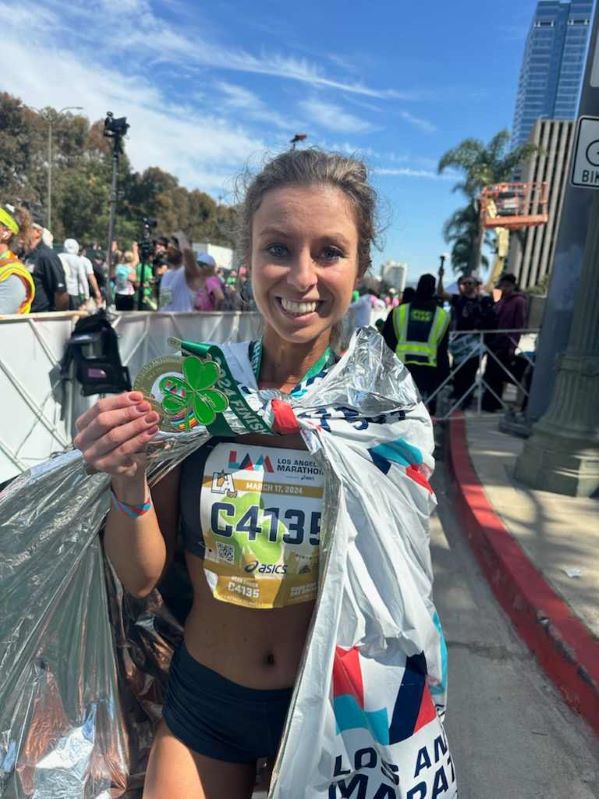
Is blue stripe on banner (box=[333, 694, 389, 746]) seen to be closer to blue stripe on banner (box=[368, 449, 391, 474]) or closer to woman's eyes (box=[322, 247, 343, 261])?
blue stripe on banner (box=[368, 449, 391, 474])

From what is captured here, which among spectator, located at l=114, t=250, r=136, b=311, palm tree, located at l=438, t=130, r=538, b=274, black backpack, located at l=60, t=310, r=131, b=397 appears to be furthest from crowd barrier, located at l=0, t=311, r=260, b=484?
palm tree, located at l=438, t=130, r=538, b=274

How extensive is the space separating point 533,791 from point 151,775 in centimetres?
138

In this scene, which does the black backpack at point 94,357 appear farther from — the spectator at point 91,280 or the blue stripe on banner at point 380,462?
the spectator at point 91,280

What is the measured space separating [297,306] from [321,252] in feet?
0.44

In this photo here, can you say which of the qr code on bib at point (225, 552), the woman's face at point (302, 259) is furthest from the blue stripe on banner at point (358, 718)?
the woman's face at point (302, 259)

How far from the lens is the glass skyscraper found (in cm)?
15262

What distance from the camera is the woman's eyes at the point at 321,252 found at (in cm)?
134

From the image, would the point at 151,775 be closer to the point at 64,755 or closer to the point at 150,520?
the point at 64,755

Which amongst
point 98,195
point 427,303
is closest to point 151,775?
point 427,303

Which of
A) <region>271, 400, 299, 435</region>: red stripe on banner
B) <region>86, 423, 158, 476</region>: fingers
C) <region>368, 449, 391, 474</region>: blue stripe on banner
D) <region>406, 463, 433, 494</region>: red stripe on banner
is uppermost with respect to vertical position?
<region>271, 400, 299, 435</region>: red stripe on banner

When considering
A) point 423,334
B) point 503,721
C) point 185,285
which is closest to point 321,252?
point 503,721

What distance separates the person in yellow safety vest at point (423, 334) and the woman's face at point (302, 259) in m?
4.95

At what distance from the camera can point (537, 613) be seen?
9.32 feet

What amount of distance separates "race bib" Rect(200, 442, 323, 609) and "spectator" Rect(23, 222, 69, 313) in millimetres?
5101
